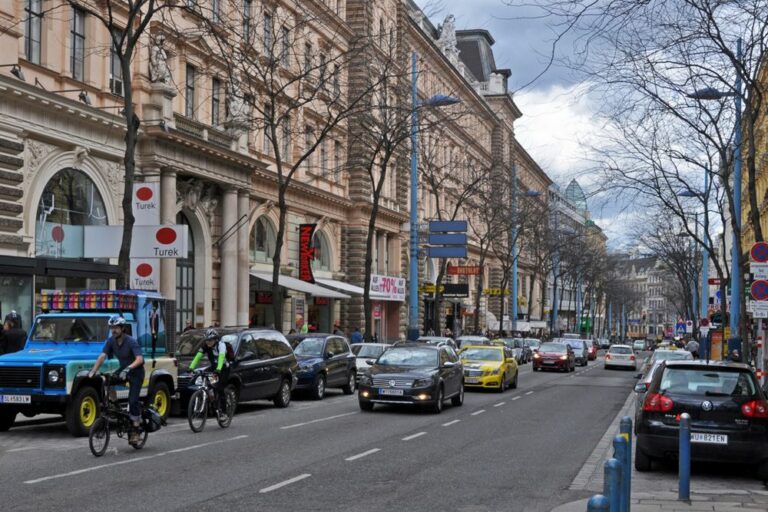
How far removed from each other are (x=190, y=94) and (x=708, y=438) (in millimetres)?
25252

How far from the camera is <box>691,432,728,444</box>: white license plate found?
1204 centimetres

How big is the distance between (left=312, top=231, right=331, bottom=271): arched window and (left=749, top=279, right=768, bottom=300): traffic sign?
2839cm

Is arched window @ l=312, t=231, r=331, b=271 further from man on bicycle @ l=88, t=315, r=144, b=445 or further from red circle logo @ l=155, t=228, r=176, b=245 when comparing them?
man on bicycle @ l=88, t=315, r=144, b=445

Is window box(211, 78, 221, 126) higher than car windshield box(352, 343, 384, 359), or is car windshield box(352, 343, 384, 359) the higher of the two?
window box(211, 78, 221, 126)

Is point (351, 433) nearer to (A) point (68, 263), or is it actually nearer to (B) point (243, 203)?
(A) point (68, 263)

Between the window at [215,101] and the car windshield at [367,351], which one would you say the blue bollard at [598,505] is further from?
the window at [215,101]

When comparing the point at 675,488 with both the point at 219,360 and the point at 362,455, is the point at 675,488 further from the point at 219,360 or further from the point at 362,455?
the point at 219,360

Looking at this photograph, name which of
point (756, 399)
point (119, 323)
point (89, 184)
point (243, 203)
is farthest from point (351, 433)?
point (243, 203)

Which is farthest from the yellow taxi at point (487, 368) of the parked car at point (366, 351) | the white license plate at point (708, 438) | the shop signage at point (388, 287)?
the shop signage at point (388, 287)

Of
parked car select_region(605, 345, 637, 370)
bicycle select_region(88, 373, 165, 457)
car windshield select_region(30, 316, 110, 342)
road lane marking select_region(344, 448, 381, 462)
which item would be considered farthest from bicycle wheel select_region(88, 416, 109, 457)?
parked car select_region(605, 345, 637, 370)

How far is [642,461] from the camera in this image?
1269 centimetres

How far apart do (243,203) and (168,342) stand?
18.5 m

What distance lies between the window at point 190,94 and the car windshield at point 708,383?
23.9 m

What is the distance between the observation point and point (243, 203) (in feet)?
119
